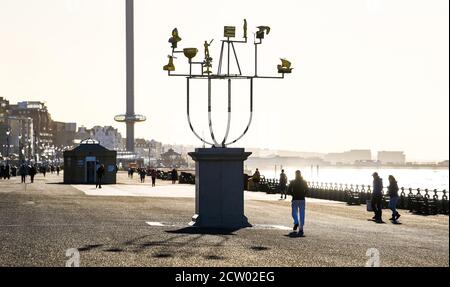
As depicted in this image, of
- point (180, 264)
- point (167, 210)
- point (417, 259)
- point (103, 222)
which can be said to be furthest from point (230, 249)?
point (167, 210)

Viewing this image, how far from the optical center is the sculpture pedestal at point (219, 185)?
21.8 meters

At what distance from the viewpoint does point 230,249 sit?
16.6 m

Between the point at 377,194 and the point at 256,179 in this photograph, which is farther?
the point at 256,179

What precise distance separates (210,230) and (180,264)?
276 inches

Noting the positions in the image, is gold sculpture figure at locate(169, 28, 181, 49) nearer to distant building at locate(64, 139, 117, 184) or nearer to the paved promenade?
the paved promenade

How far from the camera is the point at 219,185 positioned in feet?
71.7

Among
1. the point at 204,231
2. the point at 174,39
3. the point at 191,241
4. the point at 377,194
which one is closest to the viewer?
the point at 191,241

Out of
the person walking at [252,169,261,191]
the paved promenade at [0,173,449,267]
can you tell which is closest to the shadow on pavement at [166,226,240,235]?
the paved promenade at [0,173,449,267]

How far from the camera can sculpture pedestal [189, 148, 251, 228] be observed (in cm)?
2183

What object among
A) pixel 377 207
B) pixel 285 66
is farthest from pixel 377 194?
pixel 285 66

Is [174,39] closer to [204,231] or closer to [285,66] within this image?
[285,66]

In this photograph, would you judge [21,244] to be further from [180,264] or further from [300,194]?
[300,194]

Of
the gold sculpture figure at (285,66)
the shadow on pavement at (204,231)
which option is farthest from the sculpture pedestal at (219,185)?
the gold sculpture figure at (285,66)
